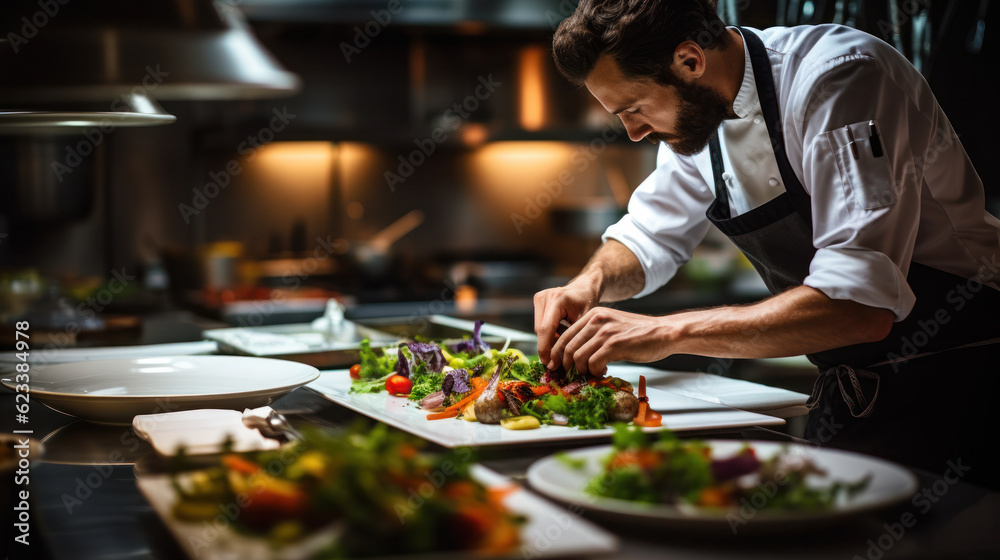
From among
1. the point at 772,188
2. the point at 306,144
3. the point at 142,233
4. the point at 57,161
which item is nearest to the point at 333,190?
the point at 306,144

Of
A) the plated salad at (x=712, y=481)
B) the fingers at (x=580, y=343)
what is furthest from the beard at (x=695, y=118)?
the plated salad at (x=712, y=481)

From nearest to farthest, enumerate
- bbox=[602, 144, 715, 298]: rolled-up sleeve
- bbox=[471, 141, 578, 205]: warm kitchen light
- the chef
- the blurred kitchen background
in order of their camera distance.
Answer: the chef < bbox=[602, 144, 715, 298]: rolled-up sleeve < the blurred kitchen background < bbox=[471, 141, 578, 205]: warm kitchen light

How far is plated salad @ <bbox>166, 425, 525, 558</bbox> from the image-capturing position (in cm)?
69

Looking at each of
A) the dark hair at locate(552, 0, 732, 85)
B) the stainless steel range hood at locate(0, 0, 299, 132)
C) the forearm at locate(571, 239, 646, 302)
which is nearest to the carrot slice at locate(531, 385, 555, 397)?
the forearm at locate(571, 239, 646, 302)

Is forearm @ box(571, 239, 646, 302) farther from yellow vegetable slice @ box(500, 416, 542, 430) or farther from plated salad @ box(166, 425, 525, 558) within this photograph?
plated salad @ box(166, 425, 525, 558)

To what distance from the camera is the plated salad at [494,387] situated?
4.07ft

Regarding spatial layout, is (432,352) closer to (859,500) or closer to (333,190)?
(859,500)

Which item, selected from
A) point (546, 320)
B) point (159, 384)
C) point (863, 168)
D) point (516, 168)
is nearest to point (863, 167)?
point (863, 168)

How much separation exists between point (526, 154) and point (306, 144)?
1.48 meters

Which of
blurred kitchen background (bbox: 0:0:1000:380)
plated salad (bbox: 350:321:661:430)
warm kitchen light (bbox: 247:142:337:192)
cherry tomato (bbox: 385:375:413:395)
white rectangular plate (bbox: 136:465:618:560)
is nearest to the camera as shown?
white rectangular plate (bbox: 136:465:618:560)

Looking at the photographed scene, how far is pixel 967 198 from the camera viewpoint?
150cm

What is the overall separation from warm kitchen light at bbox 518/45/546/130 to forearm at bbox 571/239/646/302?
380 centimetres

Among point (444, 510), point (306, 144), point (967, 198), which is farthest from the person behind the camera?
point (306, 144)

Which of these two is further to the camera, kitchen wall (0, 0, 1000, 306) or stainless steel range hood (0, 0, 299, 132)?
kitchen wall (0, 0, 1000, 306)
